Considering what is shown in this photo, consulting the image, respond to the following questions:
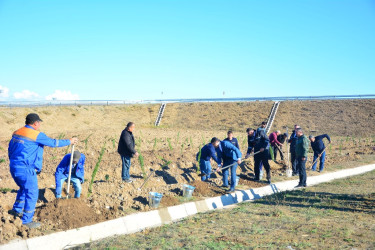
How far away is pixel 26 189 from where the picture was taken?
559 cm

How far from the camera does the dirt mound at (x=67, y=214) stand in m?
5.91

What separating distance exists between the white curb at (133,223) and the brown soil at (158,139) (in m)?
0.23

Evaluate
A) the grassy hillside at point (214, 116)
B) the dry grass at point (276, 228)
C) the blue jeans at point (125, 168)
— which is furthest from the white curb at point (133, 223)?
the grassy hillside at point (214, 116)

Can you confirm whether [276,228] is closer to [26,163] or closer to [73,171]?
[73,171]

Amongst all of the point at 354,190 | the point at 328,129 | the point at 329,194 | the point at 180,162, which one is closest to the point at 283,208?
the point at 329,194

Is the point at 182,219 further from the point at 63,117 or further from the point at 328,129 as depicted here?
the point at 63,117

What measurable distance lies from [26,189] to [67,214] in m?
0.85

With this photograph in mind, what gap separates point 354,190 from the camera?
383 inches

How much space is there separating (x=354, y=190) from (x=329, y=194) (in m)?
1.03

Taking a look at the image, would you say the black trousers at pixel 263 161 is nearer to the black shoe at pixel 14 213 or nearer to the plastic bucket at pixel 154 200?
the plastic bucket at pixel 154 200

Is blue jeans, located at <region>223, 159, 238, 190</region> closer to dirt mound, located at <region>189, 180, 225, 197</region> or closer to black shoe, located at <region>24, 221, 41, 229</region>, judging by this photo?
dirt mound, located at <region>189, 180, 225, 197</region>

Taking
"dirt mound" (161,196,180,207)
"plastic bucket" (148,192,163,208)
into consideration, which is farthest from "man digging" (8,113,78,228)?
"dirt mound" (161,196,180,207)

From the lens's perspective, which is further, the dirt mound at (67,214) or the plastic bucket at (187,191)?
the plastic bucket at (187,191)

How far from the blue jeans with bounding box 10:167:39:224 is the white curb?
1.83ft
